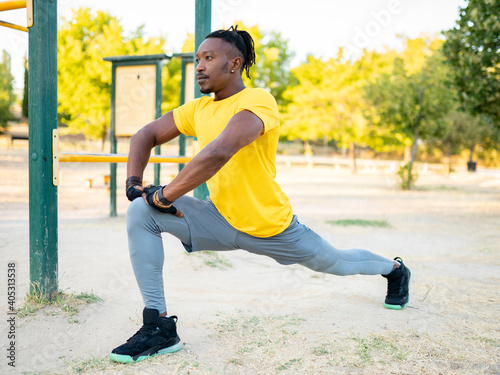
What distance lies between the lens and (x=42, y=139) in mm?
2764

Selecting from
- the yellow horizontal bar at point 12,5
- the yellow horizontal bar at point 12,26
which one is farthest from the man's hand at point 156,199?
the yellow horizontal bar at point 12,26

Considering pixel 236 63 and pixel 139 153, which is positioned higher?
pixel 236 63

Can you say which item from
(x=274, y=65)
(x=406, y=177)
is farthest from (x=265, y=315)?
(x=274, y=65)

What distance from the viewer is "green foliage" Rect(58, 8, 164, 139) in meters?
21.9

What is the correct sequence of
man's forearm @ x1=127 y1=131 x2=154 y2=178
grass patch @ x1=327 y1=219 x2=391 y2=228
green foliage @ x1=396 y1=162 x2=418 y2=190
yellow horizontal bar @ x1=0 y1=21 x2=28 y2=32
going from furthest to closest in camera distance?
green foliage @ x1=396 y1=162 x2=418 y2=190 → grass patch @ x1=327 y1=219 x2=391 y2=228 → yellow horizontal bar @ x1=0 y1=21 x2=28 y2=32 → man's forearm @ x1=127 y1=131 x2=154 y2=178

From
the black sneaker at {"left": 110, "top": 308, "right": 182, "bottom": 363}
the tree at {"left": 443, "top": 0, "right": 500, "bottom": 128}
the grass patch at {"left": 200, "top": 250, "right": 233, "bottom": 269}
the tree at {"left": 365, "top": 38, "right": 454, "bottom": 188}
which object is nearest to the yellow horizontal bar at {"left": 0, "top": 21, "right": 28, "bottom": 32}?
the black sneaker at {"left": 110, "top": 308, "right": 182, "bottom": 363}

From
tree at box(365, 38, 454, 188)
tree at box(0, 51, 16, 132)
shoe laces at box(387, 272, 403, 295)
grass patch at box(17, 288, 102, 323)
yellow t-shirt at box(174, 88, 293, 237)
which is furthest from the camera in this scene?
tree at box(0, 51, 16, 132)

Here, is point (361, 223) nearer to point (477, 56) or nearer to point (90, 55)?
point (477, 56)

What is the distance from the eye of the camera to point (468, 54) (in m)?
9.16

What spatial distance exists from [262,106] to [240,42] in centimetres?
43

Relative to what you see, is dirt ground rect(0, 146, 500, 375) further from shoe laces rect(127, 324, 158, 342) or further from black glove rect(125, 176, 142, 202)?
black glove rect(125, 176, 142, 202)

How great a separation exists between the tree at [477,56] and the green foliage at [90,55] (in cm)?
1622

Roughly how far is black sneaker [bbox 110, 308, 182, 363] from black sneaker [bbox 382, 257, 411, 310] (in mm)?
1519

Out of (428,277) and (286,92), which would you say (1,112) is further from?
(428,277)
